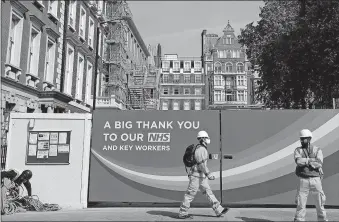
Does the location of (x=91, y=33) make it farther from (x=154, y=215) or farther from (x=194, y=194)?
(x=194, y=194)

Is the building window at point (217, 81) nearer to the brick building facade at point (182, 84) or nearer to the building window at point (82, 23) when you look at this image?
the brick building facade at point (182, 84)

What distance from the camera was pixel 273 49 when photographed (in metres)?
21.1

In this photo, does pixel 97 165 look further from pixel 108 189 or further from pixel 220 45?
pixel 220 45

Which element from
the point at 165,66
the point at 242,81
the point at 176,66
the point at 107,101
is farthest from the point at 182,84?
the point at 107,101

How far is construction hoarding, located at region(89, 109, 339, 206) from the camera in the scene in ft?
28.9

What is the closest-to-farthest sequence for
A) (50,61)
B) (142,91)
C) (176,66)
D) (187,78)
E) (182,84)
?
(50,61)
(142,91)
(182,84)
(187,78)
(176,66)

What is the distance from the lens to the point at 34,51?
1903 centimetres

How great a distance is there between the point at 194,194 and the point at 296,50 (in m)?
13.5

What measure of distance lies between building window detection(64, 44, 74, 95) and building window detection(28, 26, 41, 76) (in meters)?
4.02

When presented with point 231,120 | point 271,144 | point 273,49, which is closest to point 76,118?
point 231,120

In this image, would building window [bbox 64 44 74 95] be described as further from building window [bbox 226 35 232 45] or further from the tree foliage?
building window [bbox 226 35 232 45]

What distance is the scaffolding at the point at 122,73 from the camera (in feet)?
117

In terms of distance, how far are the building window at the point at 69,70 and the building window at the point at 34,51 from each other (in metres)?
4.02

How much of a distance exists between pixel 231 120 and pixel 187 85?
238 ft
